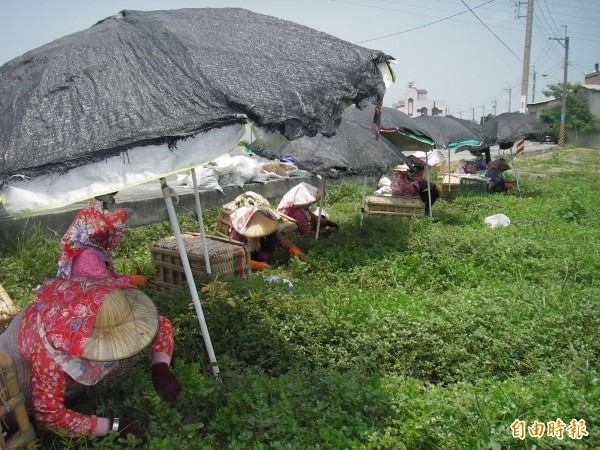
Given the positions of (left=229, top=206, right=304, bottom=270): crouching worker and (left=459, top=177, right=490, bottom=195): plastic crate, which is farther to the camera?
(left=459, top=177, right=490, bottom=195): plastic crate

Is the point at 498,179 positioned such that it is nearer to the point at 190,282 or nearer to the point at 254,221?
the point at 254,221

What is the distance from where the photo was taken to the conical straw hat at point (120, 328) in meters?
2.95

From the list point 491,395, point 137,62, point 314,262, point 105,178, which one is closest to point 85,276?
point 105,178

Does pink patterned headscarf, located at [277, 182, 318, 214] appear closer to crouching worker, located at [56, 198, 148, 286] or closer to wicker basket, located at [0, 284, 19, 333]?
wicker basket, located at [0, 284, 19, 333]

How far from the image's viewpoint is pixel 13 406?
108 inches

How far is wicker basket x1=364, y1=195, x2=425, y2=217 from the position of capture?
9.92 meters

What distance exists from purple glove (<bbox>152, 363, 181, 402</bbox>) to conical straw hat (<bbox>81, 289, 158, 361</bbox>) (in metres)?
0.26

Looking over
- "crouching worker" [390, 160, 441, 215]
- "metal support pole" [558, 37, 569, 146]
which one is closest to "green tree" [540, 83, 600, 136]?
"metal support pole" [558, 37, 569, 146]

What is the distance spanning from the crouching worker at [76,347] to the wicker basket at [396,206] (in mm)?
7190

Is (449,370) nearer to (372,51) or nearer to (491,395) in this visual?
(491,395)

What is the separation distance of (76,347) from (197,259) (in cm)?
267

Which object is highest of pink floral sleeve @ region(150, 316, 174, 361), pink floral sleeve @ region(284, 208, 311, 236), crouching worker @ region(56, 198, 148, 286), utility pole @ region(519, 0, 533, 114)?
utility pole @ region(519, 0, 533, 114)

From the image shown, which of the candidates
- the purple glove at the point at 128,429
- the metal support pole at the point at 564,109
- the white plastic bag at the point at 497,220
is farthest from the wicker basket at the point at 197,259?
the metal support pole at the point at 564,109

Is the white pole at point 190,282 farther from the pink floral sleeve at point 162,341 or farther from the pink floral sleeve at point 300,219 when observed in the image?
the pink floral sleeve at point 300,219
